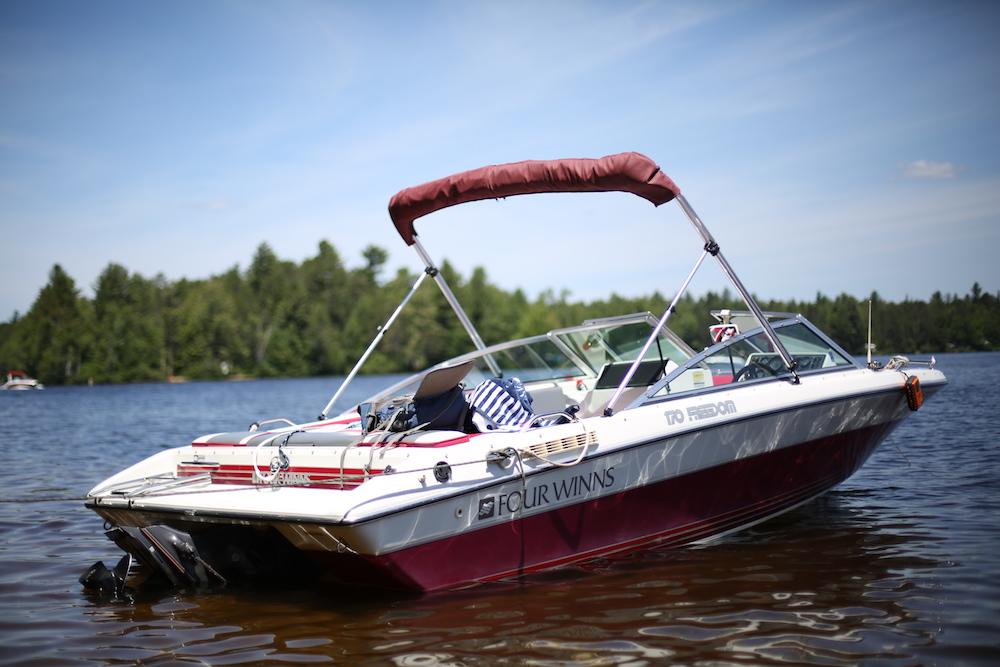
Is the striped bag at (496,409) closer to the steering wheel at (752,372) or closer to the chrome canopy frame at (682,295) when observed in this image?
the chrome canopy frame at (682,295)

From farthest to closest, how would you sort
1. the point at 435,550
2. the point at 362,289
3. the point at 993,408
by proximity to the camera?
1. the point at 362,289
2. the point at 993,408
3. the point at 435,550

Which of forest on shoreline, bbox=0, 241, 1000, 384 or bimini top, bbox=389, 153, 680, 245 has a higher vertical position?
forest on shoreline, bbox=0, 241, 1000, 384

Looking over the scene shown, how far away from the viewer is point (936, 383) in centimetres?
816

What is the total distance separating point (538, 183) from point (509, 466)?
2.16 m

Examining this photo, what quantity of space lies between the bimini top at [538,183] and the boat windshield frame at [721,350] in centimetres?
121

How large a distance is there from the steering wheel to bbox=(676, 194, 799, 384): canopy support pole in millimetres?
137

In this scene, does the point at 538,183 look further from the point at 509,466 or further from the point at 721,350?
the point at 509,466

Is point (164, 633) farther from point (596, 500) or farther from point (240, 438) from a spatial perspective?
point (596, 500)

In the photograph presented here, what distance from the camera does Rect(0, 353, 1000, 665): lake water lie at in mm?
4508

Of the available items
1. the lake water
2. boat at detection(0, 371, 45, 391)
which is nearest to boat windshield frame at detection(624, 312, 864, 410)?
the lake water

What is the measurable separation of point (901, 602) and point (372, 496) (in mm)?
3172

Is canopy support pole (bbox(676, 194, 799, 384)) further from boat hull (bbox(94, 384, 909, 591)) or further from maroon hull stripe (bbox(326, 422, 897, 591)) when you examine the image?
maroon hull stripe (bbox(326, 422, 897, 591))

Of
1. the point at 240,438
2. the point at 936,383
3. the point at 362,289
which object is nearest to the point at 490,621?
the point at 240,438

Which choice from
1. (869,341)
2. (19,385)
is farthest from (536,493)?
(19,385)
